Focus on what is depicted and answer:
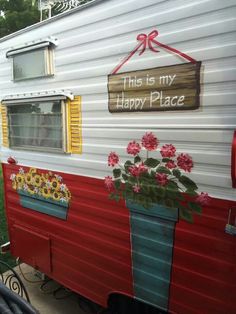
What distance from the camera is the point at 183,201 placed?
7.98ft

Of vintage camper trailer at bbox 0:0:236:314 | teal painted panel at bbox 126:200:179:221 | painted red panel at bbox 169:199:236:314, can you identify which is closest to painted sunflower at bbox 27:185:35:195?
vintage camper trailer at bbox 0:0:236:314

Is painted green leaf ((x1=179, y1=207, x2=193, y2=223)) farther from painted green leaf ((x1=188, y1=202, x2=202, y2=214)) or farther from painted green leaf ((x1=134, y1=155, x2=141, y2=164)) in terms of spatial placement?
painted green leaf ((x1=134, y1=155, x2=141, y2=164))

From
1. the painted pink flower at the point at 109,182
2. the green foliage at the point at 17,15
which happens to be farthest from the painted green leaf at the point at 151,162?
the green foliage at the point at 17,15

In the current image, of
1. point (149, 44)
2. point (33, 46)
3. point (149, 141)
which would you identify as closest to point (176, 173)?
point (149, 141)

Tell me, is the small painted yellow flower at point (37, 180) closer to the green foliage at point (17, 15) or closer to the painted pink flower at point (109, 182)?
the painted pink flower at point (109, 182)

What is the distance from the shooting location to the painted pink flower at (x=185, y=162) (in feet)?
7.77

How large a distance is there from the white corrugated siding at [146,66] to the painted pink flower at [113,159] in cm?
5

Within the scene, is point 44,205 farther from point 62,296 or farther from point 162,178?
point 162,178

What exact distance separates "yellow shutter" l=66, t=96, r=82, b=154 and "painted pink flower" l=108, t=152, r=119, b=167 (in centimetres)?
36

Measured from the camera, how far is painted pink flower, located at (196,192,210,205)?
230cm

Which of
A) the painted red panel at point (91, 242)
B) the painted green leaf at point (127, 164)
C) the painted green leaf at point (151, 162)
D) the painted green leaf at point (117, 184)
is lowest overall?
the painted red panel at point (91, 242)

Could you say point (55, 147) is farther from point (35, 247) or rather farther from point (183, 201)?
point (183, 201)

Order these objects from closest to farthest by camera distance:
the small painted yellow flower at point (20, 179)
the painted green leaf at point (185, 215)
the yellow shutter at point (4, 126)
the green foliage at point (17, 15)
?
1. the painted green leaf at point (185, 215)
2. the small painted yellow flower at point (20, 179)
3. the yellow shutter at point (4, 126)
4. the green foliage at point (17, 15)

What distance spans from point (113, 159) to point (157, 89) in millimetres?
613
